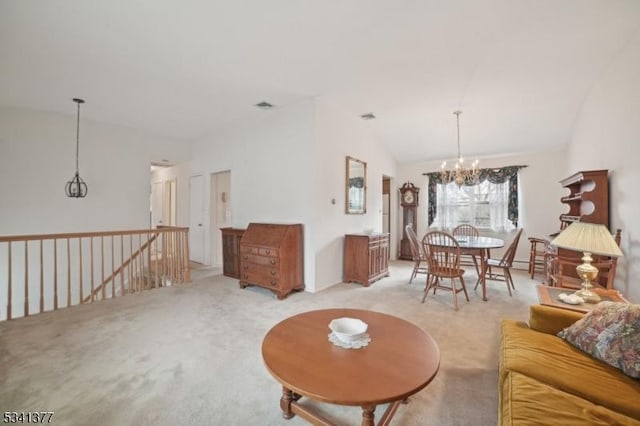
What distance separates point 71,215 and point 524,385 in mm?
6049

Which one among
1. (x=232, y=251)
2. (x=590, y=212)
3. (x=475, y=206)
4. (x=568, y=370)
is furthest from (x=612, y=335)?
(x=475, y=206)

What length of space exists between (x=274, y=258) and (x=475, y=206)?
15.2 ft

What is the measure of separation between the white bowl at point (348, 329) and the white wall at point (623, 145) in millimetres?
2745

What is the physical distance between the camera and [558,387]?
3.79 ft

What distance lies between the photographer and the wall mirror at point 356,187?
4.49 m

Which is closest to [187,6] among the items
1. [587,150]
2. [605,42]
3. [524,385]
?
[524,385]

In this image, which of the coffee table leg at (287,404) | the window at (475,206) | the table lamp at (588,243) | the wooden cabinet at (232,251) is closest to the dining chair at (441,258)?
the table lamp at (588,243)

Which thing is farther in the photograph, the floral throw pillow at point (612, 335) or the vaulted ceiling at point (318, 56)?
the vaulted ceiling at point (318, 56)

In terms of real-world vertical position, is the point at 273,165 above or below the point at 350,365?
above

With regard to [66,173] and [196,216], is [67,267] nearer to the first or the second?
[66,173]

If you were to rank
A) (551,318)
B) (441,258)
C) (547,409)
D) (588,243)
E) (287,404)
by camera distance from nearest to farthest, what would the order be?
(547,409)
(287,404)
(551,318)
(588,243)
(441,258)

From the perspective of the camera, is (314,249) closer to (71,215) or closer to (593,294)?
(593,294)

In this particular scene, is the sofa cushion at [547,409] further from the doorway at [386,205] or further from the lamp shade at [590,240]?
the doorway at [386,205]

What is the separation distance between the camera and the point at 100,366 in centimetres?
193
